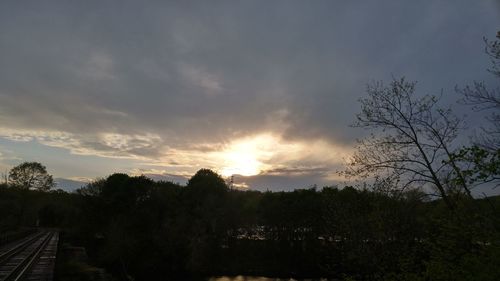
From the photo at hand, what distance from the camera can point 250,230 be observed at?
10256 cm

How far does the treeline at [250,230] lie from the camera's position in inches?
460

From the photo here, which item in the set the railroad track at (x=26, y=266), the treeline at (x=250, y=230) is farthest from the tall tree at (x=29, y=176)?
the railroad track at (x=26, y=266)

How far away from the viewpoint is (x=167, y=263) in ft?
203

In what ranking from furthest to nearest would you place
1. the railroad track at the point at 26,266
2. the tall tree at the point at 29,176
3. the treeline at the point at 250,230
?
the tall tree at the point at 29,176, the railroad track at the point at 26,266, the treeline at the point at 250,230

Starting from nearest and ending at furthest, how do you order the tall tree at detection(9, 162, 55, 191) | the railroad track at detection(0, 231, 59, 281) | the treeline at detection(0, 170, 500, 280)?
the treeline at detection(0, 170, 500, 280)
the railroad track at detection(0, 231, 59, 281)
the tall tree at detection(9, 162, 55, 191)

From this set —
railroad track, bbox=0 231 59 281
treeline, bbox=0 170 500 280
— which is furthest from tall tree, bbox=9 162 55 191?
railroad track, bbox=0 231 59 281

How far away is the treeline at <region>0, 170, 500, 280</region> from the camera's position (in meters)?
11.7

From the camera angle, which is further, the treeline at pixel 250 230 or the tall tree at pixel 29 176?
the tall tree at pixel 29 176

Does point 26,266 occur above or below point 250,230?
below

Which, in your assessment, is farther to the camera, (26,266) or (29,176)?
(29,176)

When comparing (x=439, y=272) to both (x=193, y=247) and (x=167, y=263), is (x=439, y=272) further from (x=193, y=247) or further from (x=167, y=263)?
(x=167, y=263)

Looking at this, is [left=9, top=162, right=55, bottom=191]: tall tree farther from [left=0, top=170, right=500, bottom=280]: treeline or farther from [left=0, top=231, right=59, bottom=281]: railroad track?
[left=0, top=231, right=59, bottom=281]: railroad track

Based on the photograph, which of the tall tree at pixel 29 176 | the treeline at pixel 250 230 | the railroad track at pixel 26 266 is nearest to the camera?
the treeline at pixel 250 230

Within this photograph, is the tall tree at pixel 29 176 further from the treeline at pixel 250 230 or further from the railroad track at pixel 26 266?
the railroad track at pixel 26 266
